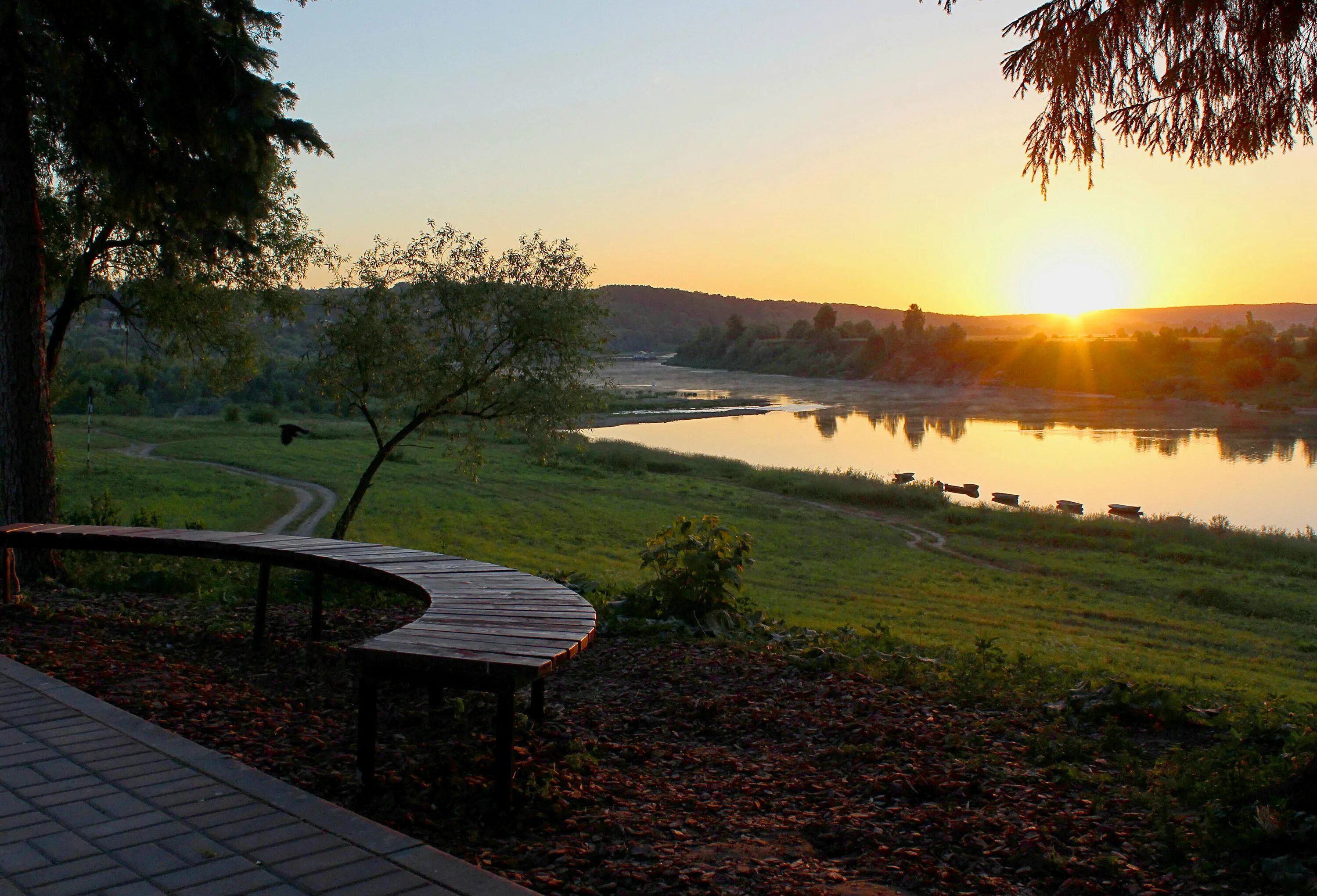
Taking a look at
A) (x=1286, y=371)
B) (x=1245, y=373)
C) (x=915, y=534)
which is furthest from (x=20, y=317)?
(x=1245, y=373)

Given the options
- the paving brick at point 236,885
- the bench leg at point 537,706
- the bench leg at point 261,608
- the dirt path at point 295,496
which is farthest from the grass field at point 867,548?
the paving brick at point 236,885

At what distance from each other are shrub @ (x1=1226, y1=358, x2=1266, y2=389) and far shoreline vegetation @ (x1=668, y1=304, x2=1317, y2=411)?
8 centimetres

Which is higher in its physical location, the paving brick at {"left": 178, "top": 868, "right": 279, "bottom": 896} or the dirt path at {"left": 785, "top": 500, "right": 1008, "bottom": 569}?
the paving brick at {"left": 178, "top": 868, "right": 279, "bottom": 896}

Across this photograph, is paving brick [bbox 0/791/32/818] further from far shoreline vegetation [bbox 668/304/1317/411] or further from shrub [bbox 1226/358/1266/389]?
shrub [bbox 1226/358/1266/389]

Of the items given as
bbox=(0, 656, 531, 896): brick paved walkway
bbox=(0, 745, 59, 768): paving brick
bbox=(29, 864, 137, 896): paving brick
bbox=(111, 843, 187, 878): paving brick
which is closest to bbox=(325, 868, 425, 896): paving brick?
bbox=(0, 656, 531, 896): brick paved walkway

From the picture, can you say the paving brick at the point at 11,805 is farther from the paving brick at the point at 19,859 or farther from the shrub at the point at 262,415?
the shrub at the point at 262,415

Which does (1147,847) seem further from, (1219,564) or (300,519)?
(1219,564)

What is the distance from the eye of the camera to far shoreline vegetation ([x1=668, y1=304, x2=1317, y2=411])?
78.0 meters

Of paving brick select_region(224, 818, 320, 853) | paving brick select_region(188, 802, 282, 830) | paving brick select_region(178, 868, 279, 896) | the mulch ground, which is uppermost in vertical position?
paving brick select_region(178, 868, 279, 896)

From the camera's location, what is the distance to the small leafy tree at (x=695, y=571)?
24.2 feet

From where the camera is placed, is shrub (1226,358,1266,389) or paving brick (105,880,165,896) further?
shrub (1226,358,1266,389)

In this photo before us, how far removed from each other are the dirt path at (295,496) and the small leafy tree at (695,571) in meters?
10.4

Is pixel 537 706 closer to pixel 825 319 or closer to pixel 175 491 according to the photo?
pixel 175 491

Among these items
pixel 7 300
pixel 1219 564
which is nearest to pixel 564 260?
pixel 7 300
